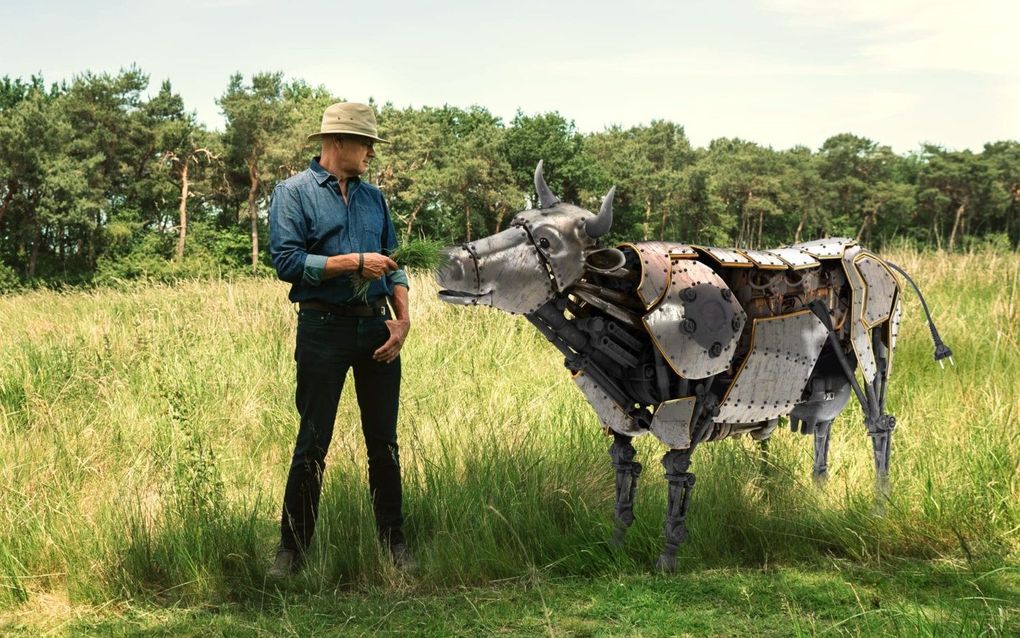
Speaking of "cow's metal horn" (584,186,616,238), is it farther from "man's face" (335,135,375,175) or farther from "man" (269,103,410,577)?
"man's face" (335,135,375,175)

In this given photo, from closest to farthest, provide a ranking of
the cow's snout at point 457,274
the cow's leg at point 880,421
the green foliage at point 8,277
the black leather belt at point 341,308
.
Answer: the cow's snout at point 457,274, the black leather belt at point 341,308, the cow's leg at point 880,421, the green foliage at point 8,277

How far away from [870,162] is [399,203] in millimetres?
37984

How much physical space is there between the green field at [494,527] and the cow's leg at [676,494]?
20 centimetres

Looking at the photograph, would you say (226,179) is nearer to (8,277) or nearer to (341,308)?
(8,277)

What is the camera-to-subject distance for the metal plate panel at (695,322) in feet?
11.9

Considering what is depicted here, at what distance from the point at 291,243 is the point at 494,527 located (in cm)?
181

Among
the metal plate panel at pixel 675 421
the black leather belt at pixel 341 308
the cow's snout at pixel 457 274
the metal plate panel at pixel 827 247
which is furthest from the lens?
the metal plate panel at pixel 827 247

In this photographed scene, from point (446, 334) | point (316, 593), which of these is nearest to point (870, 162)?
point (446, 334)

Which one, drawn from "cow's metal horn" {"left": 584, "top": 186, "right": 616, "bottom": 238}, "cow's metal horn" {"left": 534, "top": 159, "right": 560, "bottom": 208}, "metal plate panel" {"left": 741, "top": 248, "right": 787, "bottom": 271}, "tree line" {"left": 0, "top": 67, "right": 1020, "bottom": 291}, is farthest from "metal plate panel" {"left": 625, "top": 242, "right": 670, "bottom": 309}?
"tree line" {"left": 0, "top": 67, "right": 1020, "bottom": 291}

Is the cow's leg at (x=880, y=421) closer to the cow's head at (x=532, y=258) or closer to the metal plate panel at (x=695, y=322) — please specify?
the metal plate panel at (x=695, y=322)

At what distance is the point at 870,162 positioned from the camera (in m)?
64.1

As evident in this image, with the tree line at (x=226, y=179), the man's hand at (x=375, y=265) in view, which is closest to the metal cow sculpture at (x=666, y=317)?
the man's hand at (x=375, y=265)

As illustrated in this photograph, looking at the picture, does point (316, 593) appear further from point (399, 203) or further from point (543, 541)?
point (399, 203)

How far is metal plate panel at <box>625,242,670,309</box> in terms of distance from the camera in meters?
3.58
